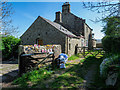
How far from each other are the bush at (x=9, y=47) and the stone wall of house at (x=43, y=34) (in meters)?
2.84

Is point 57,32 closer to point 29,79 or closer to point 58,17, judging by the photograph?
point 58,17

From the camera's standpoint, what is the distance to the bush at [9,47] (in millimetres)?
10370

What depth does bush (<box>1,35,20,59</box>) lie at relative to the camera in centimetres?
1037

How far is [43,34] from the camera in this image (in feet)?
41.8

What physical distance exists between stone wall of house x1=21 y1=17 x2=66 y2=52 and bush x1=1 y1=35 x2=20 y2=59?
284 cm

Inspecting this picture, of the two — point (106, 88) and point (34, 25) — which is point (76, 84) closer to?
point (106, 88)

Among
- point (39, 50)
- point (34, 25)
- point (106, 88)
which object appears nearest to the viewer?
point (106, 88)

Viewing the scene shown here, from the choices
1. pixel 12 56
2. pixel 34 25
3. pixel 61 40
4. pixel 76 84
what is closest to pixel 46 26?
pixel 34 25

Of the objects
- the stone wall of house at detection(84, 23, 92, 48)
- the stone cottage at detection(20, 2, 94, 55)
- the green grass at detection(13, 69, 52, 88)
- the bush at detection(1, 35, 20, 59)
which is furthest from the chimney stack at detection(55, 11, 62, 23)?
the green grass at detection(13, 69, 52, 88)

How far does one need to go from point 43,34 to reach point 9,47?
5077 mm

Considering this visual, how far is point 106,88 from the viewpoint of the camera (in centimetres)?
333

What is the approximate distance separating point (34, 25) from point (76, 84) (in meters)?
12.3

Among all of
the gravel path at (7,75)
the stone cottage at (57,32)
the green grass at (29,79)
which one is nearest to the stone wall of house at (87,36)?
the stone cottage at (57,32)

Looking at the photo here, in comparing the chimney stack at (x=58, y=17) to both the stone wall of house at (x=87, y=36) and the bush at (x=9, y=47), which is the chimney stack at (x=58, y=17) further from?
the bush at (x=9, y=47)
